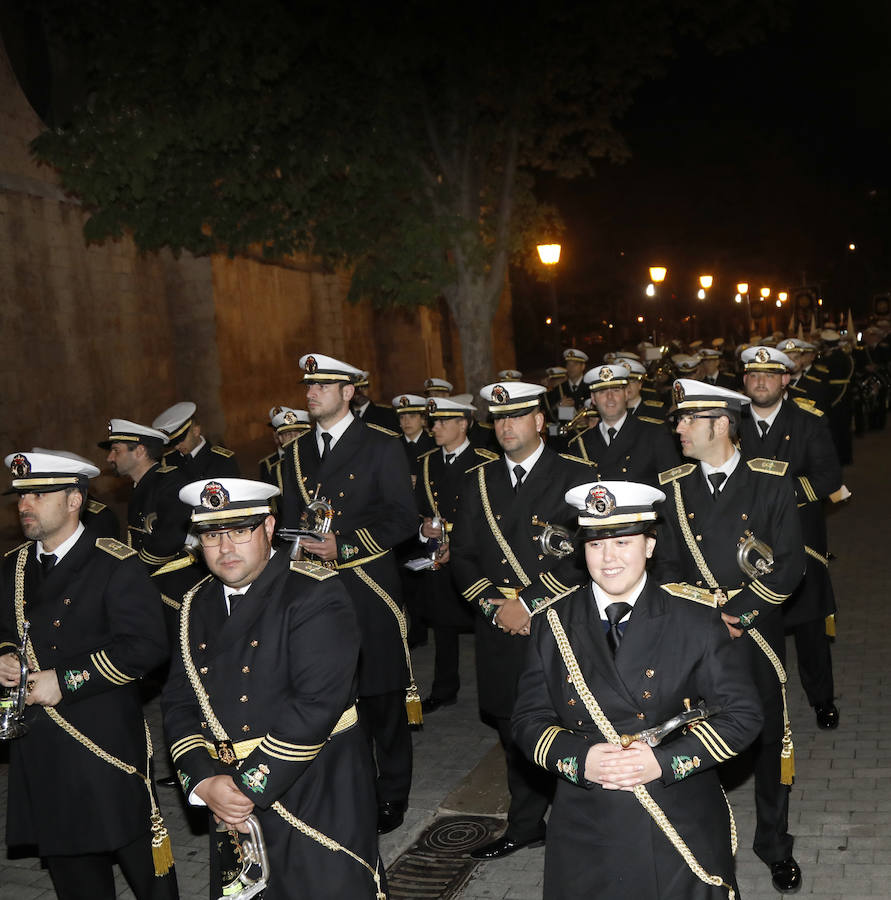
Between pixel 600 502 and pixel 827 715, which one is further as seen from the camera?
pixel 827 715

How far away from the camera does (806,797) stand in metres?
6.65

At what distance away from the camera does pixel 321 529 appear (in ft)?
21.2

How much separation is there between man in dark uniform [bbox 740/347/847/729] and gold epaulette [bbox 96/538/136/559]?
423 centimetres

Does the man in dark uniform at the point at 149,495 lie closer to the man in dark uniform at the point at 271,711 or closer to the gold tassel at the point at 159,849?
the gold tassel at the point at 159,849

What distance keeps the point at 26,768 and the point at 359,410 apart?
818 cm

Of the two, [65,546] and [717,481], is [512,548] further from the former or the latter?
[65,546]

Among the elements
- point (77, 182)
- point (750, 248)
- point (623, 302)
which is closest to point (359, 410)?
point (77, 182)

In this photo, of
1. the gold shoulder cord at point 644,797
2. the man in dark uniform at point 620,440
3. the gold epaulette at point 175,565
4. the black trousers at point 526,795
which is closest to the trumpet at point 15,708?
the gold shoulder cord at point 644,797

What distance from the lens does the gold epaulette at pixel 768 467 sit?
5.73 metres

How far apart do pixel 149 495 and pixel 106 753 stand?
325 cm

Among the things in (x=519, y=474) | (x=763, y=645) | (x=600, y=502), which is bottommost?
(x=763, y=645)

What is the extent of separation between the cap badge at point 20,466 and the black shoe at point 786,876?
4043 millimetres

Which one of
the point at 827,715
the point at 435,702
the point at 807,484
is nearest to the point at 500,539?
the point at 807,484

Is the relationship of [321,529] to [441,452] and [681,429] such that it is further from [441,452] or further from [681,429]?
[441,452]
